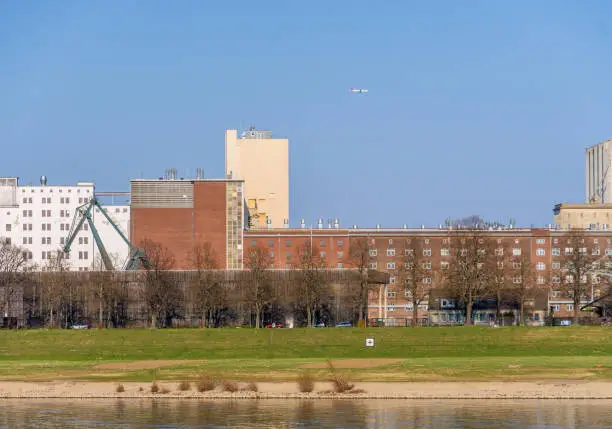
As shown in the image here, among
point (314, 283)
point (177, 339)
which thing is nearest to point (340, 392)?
point (177, 339)

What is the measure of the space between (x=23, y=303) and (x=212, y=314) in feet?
88.5

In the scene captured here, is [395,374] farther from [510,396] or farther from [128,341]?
[128,341]

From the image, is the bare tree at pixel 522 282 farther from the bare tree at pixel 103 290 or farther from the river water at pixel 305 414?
the river water at pixel 305 414

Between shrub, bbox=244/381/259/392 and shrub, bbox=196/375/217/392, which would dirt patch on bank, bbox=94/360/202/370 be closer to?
shrub, bbox=196/375/217/392

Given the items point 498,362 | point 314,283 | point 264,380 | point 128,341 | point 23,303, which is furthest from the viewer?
point 23,303

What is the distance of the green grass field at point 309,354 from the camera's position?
299ft

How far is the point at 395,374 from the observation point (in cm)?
9006

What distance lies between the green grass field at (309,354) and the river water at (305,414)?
10.8 meters

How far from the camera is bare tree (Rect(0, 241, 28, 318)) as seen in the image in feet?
530

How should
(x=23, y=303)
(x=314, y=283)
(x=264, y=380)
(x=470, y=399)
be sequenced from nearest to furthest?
1. (x=470, y=399)
2. (x=264, y=380)
3. (x=314, y=283)
4. (x=23, y=303)

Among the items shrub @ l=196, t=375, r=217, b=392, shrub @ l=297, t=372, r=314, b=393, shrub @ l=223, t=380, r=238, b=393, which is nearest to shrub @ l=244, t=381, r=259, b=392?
shrub @ l=223, t=380, r=238, b=393

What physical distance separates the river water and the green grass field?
10768 mm

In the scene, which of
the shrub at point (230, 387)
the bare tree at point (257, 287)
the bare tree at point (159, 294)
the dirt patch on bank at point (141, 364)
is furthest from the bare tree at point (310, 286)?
the shrub at point (230, 387)

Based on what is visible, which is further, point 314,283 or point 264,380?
point 314,283
